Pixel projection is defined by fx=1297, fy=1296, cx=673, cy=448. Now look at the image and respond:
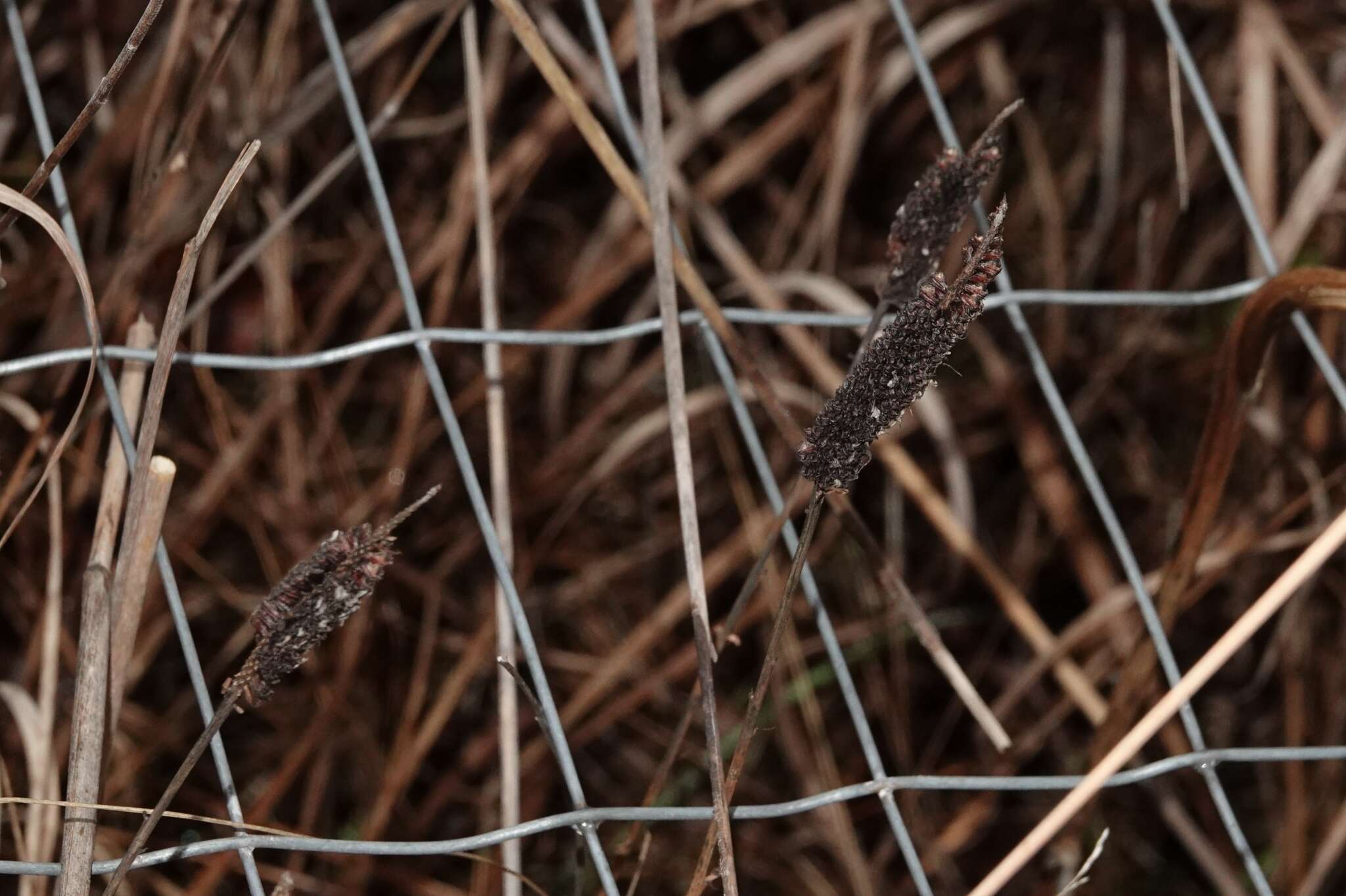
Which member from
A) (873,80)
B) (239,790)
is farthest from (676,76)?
(239,790)

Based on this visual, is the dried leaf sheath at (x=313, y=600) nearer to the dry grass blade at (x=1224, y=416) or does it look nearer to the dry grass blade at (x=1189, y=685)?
the dry grass blade at (x=1189, y=685)

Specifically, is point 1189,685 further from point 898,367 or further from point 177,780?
point 177,780

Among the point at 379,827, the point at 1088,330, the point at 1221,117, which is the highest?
the point at 1221,117

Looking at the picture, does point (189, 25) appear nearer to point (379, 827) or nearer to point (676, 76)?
point (676, 76)

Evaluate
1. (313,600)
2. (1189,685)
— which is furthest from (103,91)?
(1189,685)

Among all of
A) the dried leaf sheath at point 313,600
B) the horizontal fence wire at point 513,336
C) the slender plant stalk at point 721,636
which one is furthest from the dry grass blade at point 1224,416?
the dried leaf sheath at point 313,600

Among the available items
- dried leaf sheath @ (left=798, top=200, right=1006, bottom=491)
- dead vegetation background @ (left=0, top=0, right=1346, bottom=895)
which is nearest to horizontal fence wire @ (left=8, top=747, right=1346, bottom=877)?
dried leaf sheath @ (left=798, top=200, right=1006, bottom=491)

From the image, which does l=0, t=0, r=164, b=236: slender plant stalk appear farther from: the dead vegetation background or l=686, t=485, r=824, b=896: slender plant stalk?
the dead vegetation background
